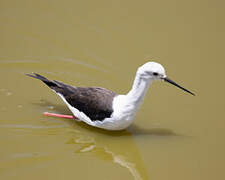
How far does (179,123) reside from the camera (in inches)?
245

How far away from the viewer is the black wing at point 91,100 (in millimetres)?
5676

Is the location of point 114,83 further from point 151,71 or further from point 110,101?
point 151,71

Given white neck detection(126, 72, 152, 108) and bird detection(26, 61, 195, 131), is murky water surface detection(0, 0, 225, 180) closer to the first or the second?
bird detection(26, 61, 195, 131)

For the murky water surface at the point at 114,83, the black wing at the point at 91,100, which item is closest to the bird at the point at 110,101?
the black wing at the point at 91,100

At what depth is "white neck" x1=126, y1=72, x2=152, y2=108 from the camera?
5.35m

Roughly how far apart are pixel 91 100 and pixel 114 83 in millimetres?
1126

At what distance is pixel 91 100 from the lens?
5.77 m

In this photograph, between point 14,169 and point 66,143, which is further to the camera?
point 66,143

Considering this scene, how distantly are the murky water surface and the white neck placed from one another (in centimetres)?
74

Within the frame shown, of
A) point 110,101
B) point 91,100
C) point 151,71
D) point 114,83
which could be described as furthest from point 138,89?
point 114,83

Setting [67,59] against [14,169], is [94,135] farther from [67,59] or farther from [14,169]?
[67,59]

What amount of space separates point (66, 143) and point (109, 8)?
12.6 ft

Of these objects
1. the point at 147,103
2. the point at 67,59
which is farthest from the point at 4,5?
the point at 147,103

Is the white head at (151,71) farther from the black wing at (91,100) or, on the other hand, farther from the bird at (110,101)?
the black wing at (91,100)
